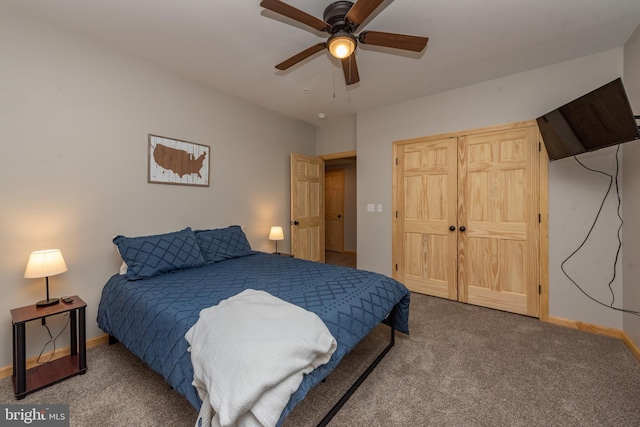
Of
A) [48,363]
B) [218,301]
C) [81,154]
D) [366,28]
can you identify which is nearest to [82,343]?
[48,363]

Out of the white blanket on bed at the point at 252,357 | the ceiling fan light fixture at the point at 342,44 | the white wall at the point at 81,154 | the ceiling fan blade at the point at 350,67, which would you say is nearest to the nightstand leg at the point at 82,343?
the white wall at the point at 81,154

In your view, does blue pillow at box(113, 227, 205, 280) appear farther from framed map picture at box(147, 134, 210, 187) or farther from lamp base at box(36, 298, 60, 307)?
framed map picture at box(147, 134, 210, 187)

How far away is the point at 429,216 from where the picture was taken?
3533 mm

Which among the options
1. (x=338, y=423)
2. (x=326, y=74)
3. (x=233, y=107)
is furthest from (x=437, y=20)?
(x=338, y=423)

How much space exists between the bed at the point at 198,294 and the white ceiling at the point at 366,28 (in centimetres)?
175

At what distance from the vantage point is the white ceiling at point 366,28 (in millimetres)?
1942

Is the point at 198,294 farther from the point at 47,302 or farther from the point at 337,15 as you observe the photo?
the point at 337,15

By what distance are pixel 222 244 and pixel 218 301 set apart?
52.6 inches

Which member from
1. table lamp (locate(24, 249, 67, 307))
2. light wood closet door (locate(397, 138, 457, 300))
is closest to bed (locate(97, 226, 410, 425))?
table lamp (locate(24, 249, 67, 307))

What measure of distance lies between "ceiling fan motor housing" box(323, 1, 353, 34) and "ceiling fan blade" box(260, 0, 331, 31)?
11cm

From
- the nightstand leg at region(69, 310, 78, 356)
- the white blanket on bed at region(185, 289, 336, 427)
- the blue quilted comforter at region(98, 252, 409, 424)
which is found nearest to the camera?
the white blanket on bed at region(185, 289, 336, 427)

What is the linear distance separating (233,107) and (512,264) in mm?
3827

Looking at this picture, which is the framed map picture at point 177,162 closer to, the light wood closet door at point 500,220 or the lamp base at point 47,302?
the lamp base at point 47,302

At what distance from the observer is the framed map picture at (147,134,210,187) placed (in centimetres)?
273
